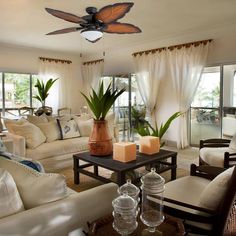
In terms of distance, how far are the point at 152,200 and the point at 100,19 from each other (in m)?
2.36

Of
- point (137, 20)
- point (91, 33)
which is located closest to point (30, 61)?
point (137, 20)

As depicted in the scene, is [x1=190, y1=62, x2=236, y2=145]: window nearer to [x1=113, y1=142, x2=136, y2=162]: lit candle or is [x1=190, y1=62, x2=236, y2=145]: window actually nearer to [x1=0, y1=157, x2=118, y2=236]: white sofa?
[x1=113, y1=142, x2=136, y2=162]: lit candle

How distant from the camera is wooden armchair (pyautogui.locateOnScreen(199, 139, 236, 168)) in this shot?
2.79m

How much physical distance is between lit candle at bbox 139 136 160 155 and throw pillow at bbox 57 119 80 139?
1569 millimetres

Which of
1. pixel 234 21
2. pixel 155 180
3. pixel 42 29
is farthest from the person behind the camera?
pixel 42 29

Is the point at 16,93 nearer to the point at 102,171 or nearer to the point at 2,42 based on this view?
the point at 2,42

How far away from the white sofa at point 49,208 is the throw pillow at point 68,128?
266 cm

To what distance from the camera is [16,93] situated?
248 inches

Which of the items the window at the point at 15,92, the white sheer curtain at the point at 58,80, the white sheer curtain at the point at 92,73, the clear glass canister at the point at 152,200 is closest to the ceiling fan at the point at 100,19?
the clear glass canister at the point at 152,200

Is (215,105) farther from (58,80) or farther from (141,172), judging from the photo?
(58,80)

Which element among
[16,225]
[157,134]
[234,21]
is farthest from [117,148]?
[234,21]

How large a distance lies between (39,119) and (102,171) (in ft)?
4.65

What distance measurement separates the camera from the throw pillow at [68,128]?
4.11 meters

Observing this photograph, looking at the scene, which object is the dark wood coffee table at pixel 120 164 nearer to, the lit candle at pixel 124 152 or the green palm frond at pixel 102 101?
the lit candle at pixel 124 152
